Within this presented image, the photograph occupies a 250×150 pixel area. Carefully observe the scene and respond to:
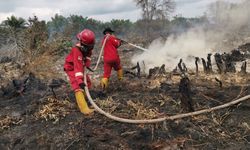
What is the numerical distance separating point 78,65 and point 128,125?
5.20 feet

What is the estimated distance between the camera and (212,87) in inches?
340

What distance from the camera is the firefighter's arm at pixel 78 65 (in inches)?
275

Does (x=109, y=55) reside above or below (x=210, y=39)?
below

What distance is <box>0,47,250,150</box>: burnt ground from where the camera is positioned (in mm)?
5715

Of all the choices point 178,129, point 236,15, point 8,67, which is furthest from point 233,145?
point 236,15

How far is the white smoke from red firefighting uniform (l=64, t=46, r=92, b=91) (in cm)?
586

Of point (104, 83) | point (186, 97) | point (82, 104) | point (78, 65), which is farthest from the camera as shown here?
point (104, 83)

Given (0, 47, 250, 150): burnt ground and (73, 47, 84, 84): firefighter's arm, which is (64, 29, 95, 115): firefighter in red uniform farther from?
(0, 47, 250, 150): burnt ground

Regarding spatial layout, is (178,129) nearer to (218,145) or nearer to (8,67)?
(218,145)

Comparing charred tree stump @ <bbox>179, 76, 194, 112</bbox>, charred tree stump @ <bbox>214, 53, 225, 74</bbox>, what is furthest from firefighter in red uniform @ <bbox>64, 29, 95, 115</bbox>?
charred tree stump @ <bbox>214, 53, 225, 74</bbox>

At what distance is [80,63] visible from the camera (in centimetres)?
726

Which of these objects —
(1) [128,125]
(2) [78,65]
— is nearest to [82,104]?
(2) [78,65]

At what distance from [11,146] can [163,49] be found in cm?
1092

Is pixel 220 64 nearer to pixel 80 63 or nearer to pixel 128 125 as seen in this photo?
pixel 80 63
